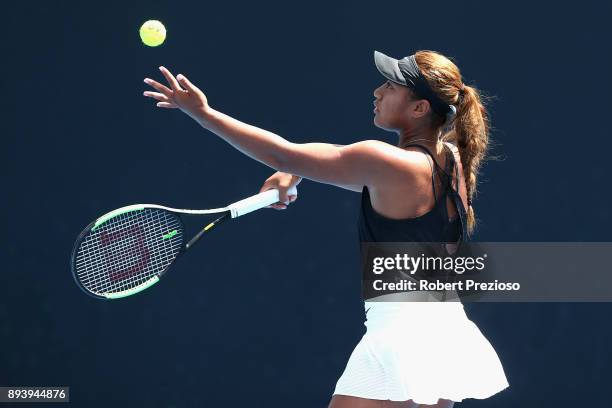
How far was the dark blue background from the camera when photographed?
485 centimetres

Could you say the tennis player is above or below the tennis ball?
below

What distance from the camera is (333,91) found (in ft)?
16.4

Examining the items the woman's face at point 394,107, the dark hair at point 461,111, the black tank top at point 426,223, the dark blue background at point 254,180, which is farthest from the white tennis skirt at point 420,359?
the dark blue background at point 254,180

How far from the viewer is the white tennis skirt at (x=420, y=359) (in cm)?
290

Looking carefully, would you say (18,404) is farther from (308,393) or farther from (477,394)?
(477,394)

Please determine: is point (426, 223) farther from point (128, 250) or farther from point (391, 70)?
point (128, 250)

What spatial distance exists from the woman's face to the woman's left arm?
217 mm

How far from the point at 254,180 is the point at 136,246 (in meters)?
1.41

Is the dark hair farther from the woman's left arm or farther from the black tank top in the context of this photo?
the woman's left arm

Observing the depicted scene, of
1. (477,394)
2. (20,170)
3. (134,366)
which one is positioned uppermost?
(20,170)

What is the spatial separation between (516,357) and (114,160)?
80.1 inches

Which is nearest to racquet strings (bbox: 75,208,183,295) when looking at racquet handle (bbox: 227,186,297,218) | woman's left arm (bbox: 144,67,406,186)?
racquet handle (bbox: 227,186,297,218)

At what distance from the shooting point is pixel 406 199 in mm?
2990

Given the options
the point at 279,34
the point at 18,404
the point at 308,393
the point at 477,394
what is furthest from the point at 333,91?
the point at 477,394
